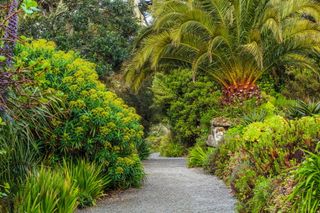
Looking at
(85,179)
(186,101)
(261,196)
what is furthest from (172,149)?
(261,196)

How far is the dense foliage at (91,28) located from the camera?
715 inches

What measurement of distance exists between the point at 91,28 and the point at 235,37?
725cm

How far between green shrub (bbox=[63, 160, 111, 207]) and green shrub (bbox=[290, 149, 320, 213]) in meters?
3.98

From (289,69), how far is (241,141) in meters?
9.05

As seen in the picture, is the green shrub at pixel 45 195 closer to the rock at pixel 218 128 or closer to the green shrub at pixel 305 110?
the green shrub at pixel 305 110

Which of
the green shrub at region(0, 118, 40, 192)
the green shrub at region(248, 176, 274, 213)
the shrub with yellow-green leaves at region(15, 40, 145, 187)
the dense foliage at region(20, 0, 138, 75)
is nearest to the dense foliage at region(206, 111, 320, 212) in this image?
the green shrub at region(248, 176, 274, 213)

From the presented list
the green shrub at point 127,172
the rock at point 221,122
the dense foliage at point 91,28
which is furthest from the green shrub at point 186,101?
the green shrub at point 127,172

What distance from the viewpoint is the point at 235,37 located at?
14617 millimetres

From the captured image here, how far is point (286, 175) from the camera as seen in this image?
223 inches

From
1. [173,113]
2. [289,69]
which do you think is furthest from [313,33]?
[173,113]

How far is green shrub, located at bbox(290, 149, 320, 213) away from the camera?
14.2ft

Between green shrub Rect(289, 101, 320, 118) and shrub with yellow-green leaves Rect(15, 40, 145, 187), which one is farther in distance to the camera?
green shrub Rect(289, 101, 320, 118)

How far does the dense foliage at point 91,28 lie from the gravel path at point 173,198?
921 centimetres

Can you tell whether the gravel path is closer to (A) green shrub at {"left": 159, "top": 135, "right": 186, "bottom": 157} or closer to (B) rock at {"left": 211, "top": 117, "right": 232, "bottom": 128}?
(B) rock at {"left": 211, "top": 117, "right": 232, "bottom": 128}
